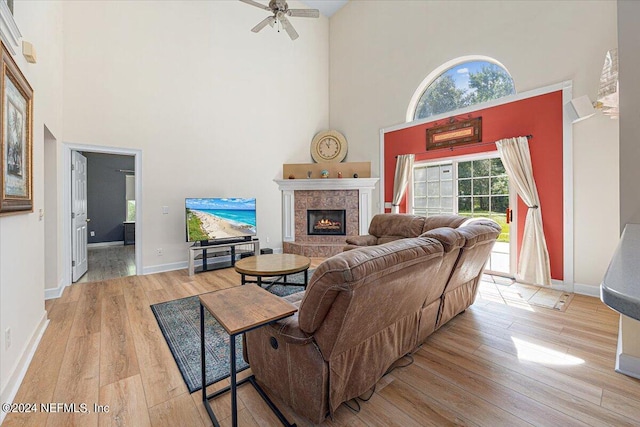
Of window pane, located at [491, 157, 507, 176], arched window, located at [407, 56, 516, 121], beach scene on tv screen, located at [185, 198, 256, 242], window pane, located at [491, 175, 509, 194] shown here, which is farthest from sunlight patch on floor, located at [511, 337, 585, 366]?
beach scene on tv screen, located at [185, 198, 256, 242]

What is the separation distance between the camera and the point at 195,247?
4.38 meters

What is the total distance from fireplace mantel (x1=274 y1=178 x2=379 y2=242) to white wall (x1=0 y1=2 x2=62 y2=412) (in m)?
3.64

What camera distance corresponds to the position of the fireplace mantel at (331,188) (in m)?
5.71

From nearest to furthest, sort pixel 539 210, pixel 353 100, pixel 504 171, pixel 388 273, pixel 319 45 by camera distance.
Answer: pixel 388 273
pixel 539 210
pixel 504 171
pixel 353 100
pixel 319 45

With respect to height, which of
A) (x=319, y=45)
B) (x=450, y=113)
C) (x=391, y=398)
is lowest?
(x=391, y=398)

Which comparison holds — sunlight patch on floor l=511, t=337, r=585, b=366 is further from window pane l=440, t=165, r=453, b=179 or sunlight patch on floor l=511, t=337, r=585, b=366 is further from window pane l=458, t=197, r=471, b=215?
window pane l=440, t=165, r=453, b=179

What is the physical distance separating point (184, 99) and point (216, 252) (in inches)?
108

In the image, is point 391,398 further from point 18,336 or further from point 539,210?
point 539,210

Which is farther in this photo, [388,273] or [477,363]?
[477,363]

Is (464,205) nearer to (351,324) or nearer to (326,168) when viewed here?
(326,168)

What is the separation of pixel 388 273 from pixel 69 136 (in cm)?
465

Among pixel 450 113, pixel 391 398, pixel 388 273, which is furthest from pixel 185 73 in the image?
pixel 391 398

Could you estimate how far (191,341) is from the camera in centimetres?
229

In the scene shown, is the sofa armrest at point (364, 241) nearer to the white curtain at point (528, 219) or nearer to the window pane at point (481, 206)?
the window pane at point (481, 206)
